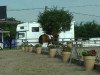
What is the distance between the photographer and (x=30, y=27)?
2616 inches

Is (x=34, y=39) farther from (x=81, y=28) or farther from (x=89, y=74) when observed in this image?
(x=89, y=74)

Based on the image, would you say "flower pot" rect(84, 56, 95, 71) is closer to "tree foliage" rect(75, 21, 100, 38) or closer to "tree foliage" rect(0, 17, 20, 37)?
"tree foliage" rect(0, 17, 20, 37)

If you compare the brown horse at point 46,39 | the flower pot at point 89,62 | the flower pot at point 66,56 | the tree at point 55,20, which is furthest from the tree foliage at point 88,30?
the flower pot at point 89,62

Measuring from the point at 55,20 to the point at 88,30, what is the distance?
32569 millimetres

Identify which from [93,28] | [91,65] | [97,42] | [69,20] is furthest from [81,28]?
[91,65]

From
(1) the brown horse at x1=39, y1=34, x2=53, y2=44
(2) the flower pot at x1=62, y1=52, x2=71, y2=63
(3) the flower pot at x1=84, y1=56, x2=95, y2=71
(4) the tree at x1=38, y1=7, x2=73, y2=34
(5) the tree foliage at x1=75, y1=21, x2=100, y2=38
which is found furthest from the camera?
(5) the tree foliage at x1=75, y1=21, x2=100, y2=38

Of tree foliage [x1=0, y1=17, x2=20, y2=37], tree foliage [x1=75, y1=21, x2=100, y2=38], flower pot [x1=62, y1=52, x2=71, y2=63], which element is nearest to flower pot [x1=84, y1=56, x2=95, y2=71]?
flower pot [x1=62, y1=52, x2=71, y2=63]

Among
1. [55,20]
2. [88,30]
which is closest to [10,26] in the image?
[88,30]

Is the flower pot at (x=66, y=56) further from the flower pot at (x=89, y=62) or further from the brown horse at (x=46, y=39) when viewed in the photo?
the brown horse at (x=46, y=39)

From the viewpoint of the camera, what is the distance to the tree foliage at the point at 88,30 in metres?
101

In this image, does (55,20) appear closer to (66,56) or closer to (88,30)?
(88,30)

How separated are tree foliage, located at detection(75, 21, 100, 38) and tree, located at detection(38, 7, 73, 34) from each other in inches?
1048

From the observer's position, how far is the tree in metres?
69.8

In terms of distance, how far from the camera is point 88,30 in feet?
336
